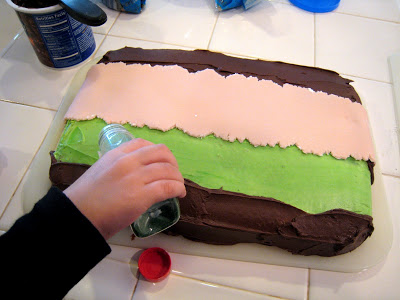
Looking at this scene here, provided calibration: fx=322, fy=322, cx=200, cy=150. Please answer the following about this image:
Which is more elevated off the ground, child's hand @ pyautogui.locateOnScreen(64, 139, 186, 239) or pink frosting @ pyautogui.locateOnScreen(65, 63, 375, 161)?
child's hand @ pyautogui.locateOnScreen(64, 139, 186, 239)

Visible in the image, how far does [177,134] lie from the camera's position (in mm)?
808

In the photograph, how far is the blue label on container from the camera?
Result: 0.94 metres

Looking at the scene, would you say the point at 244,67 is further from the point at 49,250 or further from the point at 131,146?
the point at 49,250

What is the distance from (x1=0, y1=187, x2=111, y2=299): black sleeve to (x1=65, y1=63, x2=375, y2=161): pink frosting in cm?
36

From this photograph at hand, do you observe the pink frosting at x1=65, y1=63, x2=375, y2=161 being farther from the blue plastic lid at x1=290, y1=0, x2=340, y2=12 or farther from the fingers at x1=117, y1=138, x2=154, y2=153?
the blue plastic lid at x1=290, y1=0, x2=340, y2=12

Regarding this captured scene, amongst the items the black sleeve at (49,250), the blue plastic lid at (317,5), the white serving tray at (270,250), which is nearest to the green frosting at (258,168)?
the white serving tray at (270,250)

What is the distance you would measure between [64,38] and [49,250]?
75 centimetres

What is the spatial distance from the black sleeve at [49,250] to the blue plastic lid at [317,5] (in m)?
1.30

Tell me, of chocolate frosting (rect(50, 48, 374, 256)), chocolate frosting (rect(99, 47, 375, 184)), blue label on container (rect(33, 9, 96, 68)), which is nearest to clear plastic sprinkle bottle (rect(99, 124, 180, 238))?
chocolate frosting (rect(50, 48, 374, 256))

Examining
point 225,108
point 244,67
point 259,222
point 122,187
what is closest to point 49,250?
point 122,187

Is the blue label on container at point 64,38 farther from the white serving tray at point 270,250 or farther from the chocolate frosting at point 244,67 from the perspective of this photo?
the white serving tray at point 270,250

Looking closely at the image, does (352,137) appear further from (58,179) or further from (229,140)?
(58,179)

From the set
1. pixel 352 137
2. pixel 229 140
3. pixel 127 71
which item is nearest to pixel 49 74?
pixel 127 71

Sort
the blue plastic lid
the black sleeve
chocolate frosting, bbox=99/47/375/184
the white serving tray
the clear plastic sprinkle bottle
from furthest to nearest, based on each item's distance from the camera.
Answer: the blue plastic lid → chocolate frosting, bbox=99/47/375/184 → the white serving tray → the clear plastic sprinkle bottle → the black sleeve
